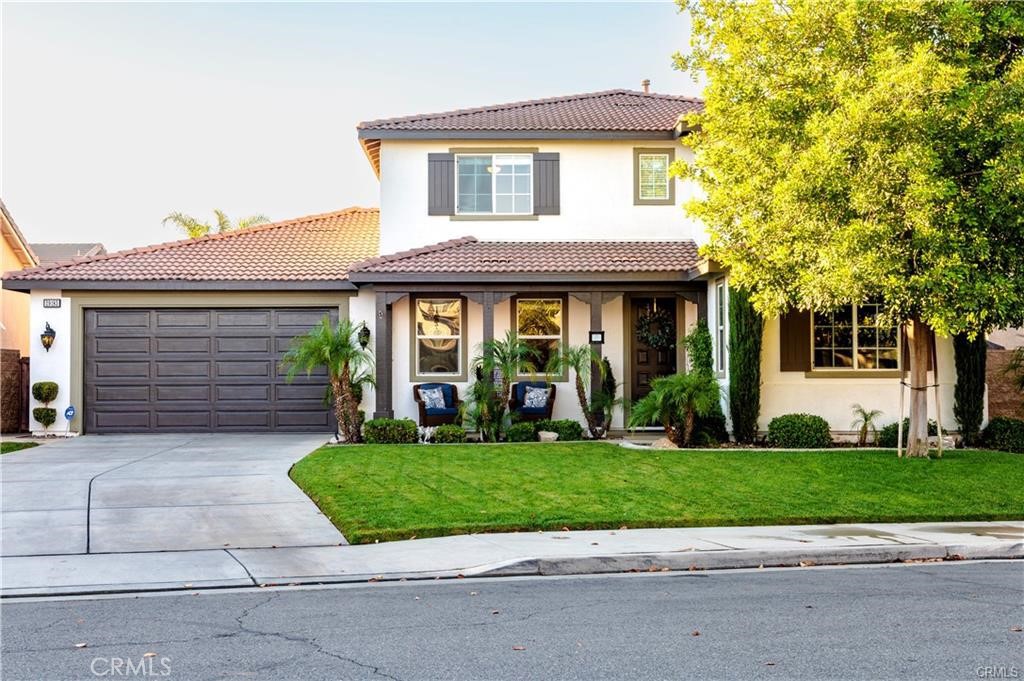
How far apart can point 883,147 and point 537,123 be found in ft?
31.3

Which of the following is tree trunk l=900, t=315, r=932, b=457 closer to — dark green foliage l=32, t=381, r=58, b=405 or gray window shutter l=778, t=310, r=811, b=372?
gray window shutter l=778, t=310, r=811, b=372

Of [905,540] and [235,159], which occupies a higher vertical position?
[235,159]

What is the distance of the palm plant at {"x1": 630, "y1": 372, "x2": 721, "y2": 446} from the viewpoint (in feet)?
57.1

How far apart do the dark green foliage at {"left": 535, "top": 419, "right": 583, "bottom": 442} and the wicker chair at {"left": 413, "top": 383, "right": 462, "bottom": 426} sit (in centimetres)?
164

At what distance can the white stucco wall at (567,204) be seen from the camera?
71.1 feet

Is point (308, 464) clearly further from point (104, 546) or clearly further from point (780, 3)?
point (780, 3)

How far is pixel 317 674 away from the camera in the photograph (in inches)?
229

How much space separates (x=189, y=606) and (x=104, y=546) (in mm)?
2982

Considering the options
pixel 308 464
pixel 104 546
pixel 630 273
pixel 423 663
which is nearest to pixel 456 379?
pixel 630 273

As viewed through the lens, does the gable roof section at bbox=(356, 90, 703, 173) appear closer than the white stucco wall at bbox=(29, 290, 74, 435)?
No

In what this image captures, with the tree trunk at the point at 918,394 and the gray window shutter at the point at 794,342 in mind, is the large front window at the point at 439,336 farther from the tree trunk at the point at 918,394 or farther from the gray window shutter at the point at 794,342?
the tree trunk at the point at 918,394

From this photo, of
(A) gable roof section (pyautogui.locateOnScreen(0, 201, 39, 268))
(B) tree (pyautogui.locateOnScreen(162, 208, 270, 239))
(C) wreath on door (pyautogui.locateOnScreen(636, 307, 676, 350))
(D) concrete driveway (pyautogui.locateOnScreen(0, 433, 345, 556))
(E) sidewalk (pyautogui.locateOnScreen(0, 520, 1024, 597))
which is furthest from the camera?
(B) tree (pyautogui.locateOnScreen(162, 208, 270, 239))

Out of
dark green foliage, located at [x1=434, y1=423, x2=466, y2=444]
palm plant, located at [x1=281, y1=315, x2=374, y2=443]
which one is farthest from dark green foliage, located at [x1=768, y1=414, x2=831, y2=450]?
palm plant, located at [x1=281, y1=315, x2=374, y2=443]

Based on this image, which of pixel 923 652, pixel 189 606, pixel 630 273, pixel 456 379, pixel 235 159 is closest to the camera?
pixel 923 652
